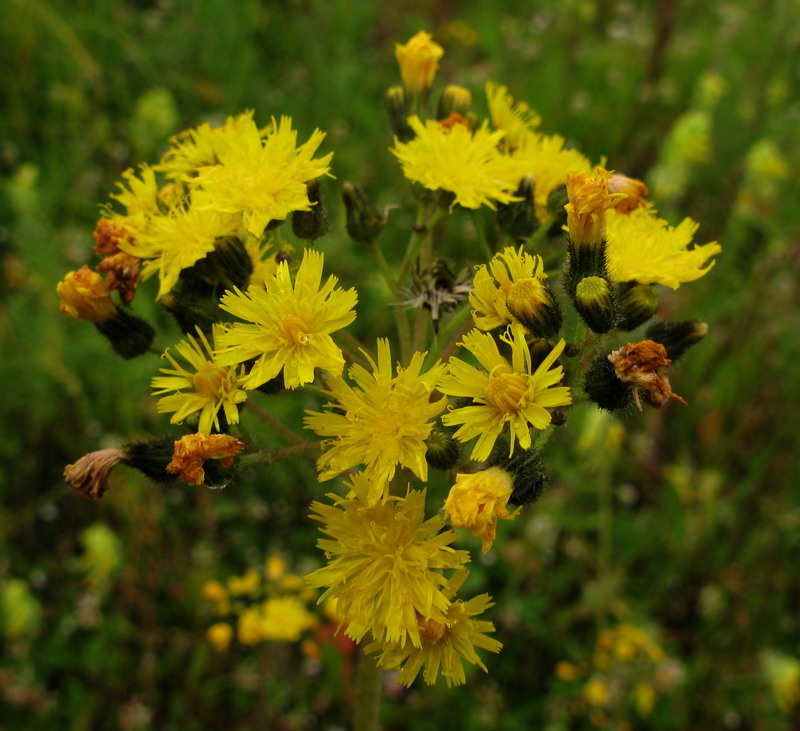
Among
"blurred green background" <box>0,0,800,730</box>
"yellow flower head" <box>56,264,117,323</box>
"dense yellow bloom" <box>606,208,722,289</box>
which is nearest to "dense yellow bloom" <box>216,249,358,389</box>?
"yellow flower head" <box>56,264,117,323</box>

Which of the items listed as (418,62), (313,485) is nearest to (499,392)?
(418,62)

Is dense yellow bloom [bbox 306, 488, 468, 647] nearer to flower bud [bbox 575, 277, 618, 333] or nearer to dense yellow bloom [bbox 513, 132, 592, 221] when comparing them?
flower bud [bbox 575, 277, 618, 333]

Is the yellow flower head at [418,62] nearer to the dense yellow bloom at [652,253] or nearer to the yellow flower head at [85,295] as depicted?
the dense yellow bloom at [652,253]

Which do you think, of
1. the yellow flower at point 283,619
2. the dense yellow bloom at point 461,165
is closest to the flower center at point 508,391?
the dense yellow bloom at point 461,165

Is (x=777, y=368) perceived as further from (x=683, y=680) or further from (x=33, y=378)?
(x=33, y=378)

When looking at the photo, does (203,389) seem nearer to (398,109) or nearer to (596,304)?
(596,304)
